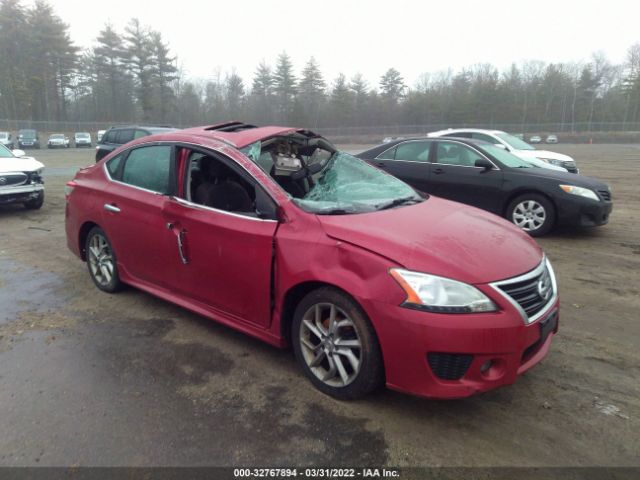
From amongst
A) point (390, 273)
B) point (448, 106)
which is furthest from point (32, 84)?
point (390, 273)

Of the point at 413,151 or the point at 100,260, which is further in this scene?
the point at 413,151

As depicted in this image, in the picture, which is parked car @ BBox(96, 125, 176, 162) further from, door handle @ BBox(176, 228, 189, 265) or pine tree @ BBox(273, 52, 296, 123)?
pine tree @ BBox(273, 52, 296, 123)

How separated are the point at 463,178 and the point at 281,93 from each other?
72.0 m

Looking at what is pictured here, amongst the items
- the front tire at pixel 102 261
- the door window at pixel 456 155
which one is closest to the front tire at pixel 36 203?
the front tire at pixel 102 261

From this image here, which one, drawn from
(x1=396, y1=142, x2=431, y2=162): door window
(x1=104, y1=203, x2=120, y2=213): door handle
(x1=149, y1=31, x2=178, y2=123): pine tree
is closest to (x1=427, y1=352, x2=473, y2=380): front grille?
(x1=104, y1=203, x2=120, y2=213): door handle

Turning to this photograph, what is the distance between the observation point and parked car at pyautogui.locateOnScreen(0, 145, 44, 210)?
28.5ft

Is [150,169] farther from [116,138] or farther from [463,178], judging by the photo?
[116,138]

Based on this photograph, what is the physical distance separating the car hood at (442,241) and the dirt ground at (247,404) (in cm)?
89

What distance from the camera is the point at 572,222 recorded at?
6.88m

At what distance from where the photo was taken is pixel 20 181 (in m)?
8.90

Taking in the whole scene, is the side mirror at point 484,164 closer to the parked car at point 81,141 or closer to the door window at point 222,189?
the door window at point 222,189

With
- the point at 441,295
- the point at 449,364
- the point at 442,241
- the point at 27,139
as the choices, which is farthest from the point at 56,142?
the point at 449,364

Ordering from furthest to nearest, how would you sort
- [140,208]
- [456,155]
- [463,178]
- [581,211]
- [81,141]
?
[81,141], [456,155], [463,178], [581,211], [140,208]

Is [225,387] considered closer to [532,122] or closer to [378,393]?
[378,393]
